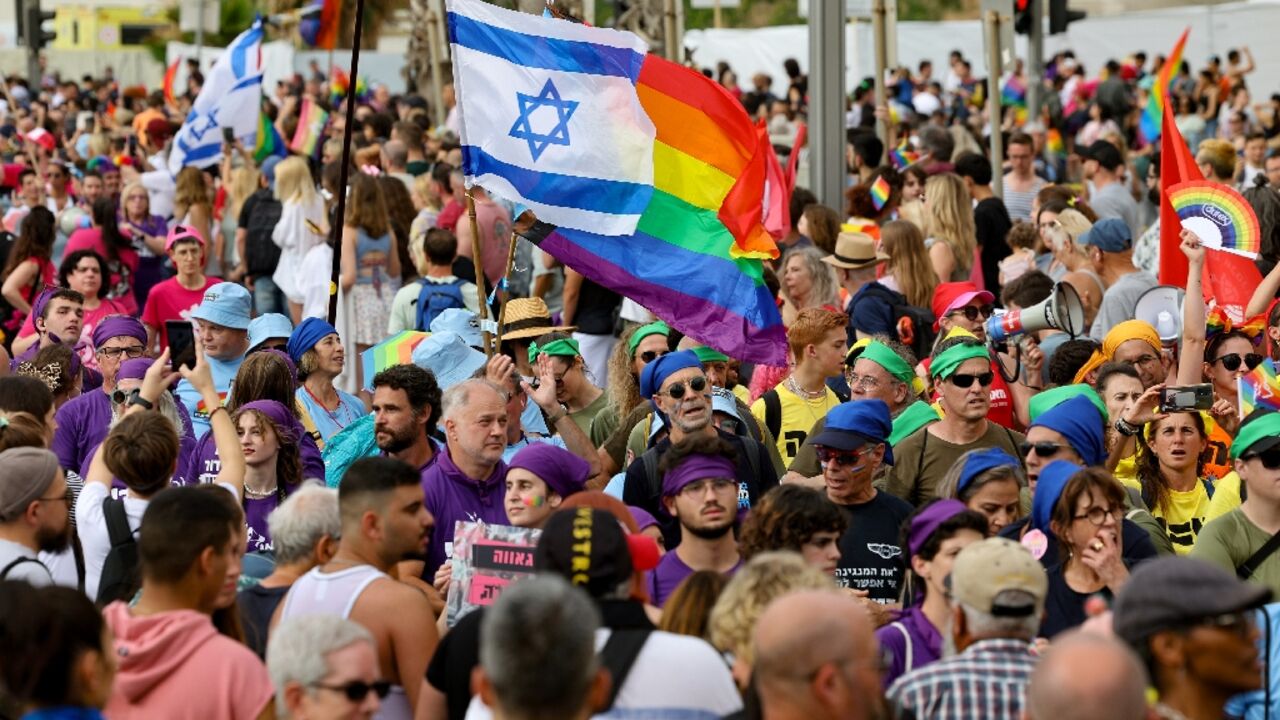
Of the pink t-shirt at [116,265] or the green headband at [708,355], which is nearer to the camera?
the green headband at [708,355]

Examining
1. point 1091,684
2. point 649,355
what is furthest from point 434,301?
point 1091,684

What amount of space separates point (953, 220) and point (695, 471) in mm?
6470

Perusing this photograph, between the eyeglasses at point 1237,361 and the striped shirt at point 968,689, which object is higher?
the eyeglasses at point 1237,361

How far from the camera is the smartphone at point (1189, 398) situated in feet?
25.3

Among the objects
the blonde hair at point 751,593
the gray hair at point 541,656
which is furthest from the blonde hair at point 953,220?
the gray hair at point 541,656

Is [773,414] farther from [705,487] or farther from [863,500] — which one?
[705,487]

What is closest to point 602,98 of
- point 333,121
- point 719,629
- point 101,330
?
point 101,330

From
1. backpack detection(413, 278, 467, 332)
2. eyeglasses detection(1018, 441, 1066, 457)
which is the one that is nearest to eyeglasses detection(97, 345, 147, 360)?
backpack detection(413, 278, 467, 332)

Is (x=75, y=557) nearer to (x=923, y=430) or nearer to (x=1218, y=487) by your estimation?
(x=923, y=430)

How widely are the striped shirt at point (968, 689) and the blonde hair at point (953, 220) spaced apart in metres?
7.82

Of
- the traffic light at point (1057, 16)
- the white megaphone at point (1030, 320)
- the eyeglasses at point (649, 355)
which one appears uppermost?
the traffic light at point (1057, 16)

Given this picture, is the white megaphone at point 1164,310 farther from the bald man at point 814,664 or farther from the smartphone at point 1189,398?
the bald man at point 814,664

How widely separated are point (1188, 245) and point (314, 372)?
13.7 ft

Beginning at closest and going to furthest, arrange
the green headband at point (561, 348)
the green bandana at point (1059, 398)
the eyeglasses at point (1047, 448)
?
1. the eyeglasses at point (1047, 448)
2. the green bandana at point (1059, 398)
3. the green headband at point (561, 348)
